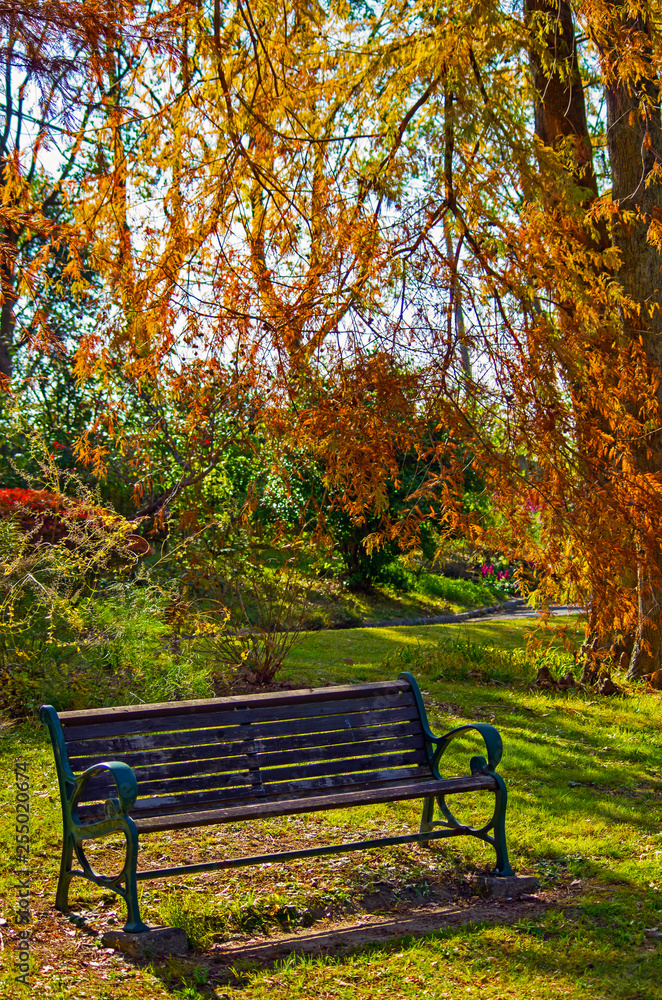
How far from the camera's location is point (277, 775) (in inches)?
167

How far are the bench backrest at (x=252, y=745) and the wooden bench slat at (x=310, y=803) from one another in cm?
11

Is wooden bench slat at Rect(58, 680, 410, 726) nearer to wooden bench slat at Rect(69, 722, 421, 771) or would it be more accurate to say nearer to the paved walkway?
wooden bench slat at Rect(69, 722, 421, 771)

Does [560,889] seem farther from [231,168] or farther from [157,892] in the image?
[231,168]

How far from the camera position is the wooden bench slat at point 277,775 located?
390 cm

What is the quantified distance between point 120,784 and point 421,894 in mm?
1633

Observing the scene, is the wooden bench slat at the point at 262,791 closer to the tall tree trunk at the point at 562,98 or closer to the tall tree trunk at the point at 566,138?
the tall tree trunk at the point at 566,138

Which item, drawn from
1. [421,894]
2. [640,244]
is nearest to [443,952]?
[421,894]

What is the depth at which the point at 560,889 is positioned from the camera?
427cm

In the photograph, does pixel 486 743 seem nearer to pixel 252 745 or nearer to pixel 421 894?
pixel 421 894

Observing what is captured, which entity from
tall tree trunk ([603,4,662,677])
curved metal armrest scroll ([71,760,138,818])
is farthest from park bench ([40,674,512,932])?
Answer: tall tree trunk ([603,4,662,677])

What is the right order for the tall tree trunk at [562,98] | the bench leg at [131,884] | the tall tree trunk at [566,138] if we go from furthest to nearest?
the tall tree trunk at [562,98] → the tall tree trunk at [566,138] → the bench leg at [131,884]

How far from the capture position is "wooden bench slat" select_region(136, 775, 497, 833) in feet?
11.9

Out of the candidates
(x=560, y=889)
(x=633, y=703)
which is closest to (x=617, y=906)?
(x=560, y=889)

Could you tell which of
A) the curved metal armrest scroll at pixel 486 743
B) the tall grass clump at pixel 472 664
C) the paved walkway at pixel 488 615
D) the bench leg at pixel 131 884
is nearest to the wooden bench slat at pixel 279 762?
the curved metal armrest scroll at pixel 486 743
